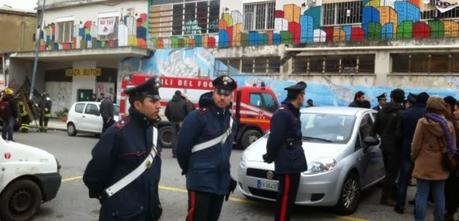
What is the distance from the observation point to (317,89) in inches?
805

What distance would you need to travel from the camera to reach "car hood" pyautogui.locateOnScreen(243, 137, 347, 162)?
7.05 metres

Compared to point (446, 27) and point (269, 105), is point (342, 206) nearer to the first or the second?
point (269, 105)

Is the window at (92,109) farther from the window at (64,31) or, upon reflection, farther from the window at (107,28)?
the window at (64,31)

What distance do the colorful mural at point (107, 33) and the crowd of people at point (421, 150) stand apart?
66.8 ft

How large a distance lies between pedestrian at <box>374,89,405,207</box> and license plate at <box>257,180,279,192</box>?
193 centimetres

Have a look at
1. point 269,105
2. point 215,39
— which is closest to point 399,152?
point 269,105

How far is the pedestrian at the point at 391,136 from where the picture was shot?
299 inches

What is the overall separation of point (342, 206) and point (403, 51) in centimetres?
1231

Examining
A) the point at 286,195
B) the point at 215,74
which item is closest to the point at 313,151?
the point at 286,195

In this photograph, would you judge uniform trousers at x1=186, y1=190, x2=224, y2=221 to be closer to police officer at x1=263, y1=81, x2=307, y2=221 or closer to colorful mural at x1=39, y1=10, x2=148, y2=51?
police officer at x1=263, y1=81, x2=307, y2=221

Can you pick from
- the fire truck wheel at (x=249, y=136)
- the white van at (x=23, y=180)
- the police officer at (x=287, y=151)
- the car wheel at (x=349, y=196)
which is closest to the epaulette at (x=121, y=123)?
the police officer at (x=287, y=151)

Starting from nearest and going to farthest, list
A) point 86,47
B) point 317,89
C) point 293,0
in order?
point 317,89
point 293,0
point 86,47

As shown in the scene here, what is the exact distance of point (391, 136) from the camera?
767 centimetres

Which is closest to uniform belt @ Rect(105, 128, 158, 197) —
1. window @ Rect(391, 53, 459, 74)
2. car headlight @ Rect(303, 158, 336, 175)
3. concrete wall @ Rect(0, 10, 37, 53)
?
car headlight @ Rect(303, 158, 336, 175)
